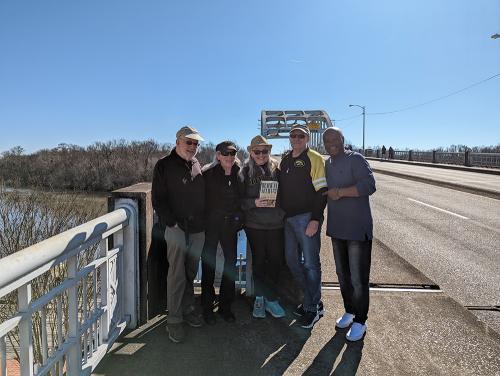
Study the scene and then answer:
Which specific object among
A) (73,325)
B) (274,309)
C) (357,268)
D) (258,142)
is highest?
(258,142)

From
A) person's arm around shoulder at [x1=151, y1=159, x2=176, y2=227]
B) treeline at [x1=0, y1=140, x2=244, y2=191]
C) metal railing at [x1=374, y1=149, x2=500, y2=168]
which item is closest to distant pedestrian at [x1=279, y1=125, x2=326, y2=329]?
person's arm around shoulder at [x1=151, y1=159, x2=176, y2=227]

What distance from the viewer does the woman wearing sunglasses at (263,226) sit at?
3.74 m

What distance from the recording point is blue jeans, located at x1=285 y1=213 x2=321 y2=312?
12.1ft

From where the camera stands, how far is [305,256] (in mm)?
3729

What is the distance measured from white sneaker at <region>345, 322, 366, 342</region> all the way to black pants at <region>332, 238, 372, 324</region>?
5cm

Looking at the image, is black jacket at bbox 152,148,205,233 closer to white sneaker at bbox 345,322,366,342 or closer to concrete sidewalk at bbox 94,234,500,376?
concrete sidewalk at bbox 94,234,500,376

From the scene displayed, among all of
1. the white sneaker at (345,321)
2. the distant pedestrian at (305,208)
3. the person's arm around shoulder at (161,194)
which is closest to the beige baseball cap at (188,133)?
the person's arm around shoulder at (161,194)

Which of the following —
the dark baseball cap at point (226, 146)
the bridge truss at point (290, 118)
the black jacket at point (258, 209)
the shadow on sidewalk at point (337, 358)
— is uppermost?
the bridge truss at point (290, 118)

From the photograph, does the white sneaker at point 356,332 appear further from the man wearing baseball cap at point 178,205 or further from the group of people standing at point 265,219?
the man wearing baseball cap at point 178,205

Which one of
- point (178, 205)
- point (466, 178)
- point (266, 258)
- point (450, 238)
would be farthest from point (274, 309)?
point (466, 178)

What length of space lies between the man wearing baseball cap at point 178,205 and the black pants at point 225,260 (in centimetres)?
20

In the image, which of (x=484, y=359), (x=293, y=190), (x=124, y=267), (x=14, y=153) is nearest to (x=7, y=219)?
(x=124, y=267)

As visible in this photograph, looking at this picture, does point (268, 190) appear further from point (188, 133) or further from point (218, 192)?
point (188, 133)

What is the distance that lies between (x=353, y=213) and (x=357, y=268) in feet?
1.62
